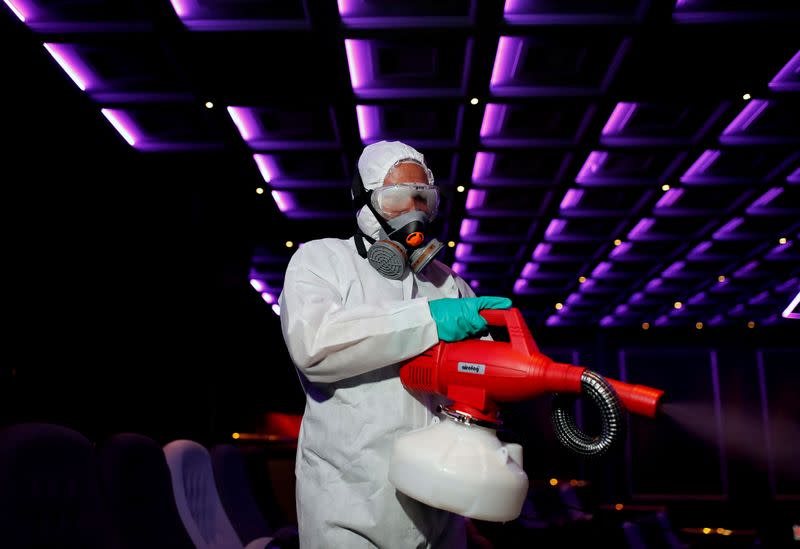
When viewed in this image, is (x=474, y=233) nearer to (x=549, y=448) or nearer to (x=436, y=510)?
(x=549, y=448)

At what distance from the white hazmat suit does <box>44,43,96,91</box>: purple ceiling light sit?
4.26 m

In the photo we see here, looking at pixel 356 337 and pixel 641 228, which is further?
pixel 641 228

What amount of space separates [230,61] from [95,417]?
2777mm

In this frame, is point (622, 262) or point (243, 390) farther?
point (622, 262)

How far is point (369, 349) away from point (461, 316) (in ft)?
0.55

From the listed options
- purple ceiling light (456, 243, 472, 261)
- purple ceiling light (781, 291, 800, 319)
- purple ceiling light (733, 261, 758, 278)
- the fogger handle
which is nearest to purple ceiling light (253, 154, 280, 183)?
purple ceiling light (456, 243, 472, 261)

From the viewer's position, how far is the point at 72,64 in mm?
4746

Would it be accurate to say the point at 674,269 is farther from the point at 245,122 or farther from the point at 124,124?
the point at 124,124

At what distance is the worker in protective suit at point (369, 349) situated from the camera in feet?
3.52

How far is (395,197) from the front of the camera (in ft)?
4.38

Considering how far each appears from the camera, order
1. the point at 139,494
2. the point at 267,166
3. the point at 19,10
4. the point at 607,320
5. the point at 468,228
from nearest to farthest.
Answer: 1. the point at 139,494
2. the point at 19,10
3. the point at 267,166
4. the point at 468,228
5. the point at 607,320

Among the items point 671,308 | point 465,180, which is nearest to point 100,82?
point 465,180

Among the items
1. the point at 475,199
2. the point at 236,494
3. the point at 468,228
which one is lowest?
the point at 236,494

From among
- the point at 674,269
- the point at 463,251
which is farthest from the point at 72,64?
the point at 674,269
